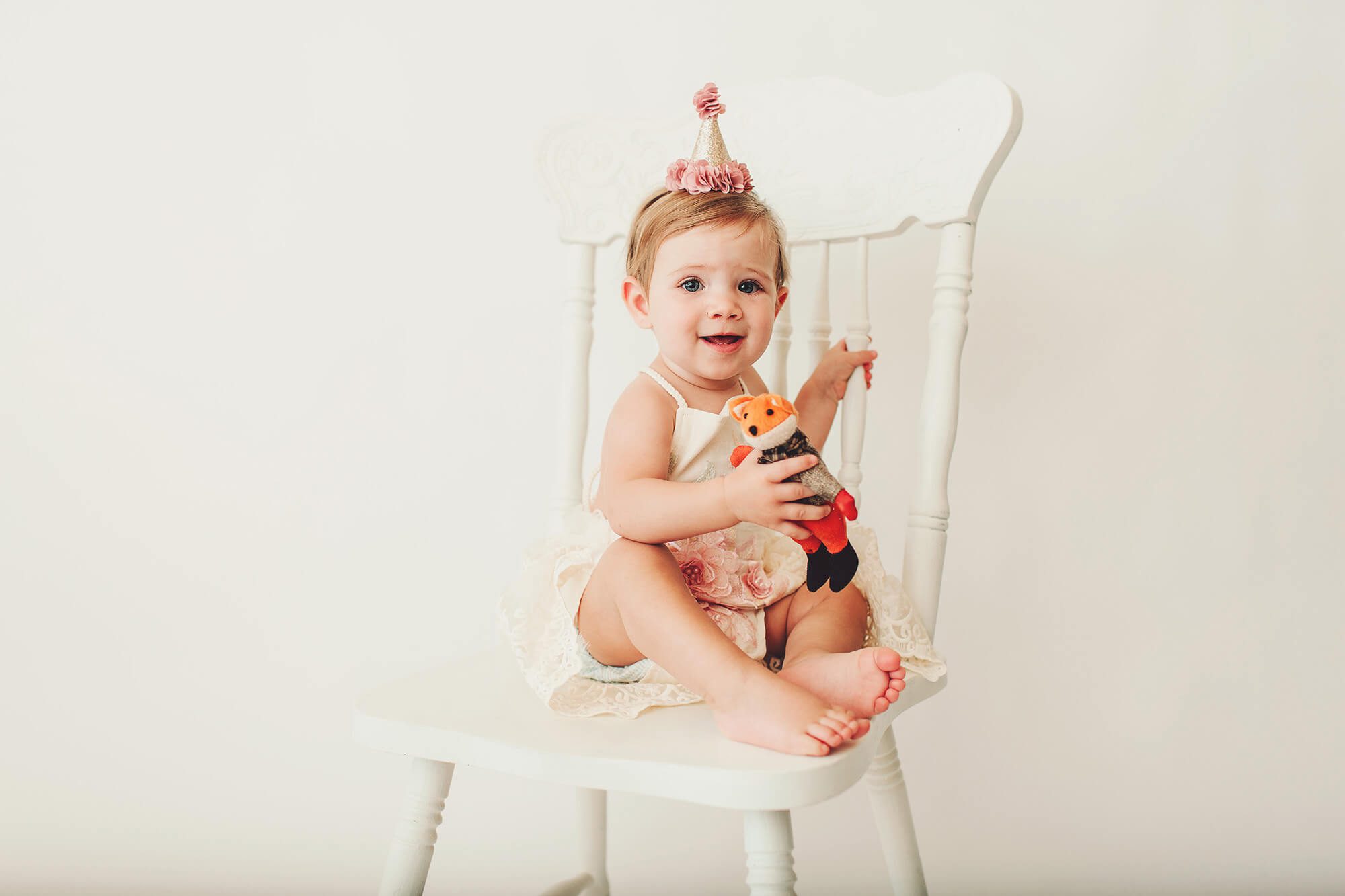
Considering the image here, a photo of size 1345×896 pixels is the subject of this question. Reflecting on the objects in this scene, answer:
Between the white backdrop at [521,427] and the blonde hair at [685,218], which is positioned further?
the white backdrop at [521,427]

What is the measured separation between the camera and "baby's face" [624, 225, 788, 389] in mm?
894

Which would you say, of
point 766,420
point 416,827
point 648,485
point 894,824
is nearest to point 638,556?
point 648,485

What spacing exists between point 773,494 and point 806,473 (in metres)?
0.03

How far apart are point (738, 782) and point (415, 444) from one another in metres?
0.89

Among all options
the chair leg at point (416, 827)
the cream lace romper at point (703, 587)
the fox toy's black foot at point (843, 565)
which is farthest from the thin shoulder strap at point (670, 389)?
the chair leg at point (416, 827)

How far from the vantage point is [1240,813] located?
4.37 ft

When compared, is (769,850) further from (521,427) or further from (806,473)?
(521,427)

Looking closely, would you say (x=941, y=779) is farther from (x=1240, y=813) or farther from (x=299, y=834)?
(x=299, y=834)

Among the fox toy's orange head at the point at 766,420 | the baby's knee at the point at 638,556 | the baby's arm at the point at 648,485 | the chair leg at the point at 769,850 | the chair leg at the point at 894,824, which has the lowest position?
the chair leg at the point at 894,824

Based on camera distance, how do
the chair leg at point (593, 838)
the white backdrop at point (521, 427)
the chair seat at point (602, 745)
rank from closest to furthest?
the chair seat at point (602, 745) → the chair leg at point (593, 838) → the white backdrop at point (521, 427)

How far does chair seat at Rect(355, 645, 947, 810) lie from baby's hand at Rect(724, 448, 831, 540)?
151mm

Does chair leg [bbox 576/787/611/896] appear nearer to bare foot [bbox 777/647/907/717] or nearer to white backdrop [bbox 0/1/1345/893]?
white backdrop [bbox 0/1/1345/893]

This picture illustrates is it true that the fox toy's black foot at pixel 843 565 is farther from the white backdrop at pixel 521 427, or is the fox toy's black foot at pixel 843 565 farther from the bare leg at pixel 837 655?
the white backdrop at pixel 521 427

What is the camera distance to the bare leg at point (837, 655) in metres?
0.73
